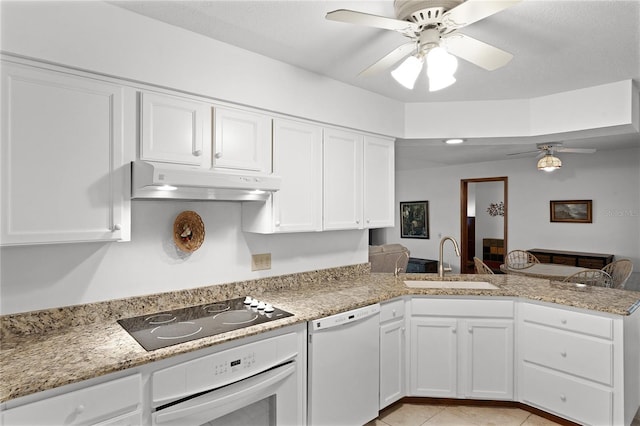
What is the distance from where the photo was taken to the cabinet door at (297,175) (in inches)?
96.3

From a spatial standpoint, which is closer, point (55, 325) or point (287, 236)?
point (55, 325)

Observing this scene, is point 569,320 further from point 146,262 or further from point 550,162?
point 146,262

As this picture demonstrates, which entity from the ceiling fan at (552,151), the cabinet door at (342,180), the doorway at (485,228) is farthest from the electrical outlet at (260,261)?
the doorway at (485,228)

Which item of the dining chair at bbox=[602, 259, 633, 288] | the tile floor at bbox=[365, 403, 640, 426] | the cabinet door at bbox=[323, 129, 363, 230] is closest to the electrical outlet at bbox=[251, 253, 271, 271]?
the cabinet door at bbox=[323, 129, 363, 230]

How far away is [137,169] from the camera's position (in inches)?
71.1

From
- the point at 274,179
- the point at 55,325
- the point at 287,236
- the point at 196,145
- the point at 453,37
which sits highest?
the point at 453,37

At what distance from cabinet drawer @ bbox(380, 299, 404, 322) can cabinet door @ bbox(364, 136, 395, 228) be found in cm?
69

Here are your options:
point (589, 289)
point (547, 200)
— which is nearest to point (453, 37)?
point (589, 289)

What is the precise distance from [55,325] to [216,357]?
85 centimetres

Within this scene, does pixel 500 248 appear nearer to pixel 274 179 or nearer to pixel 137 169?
pixel 274 179

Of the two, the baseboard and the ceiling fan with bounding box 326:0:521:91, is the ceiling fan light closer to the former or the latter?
the ceiling fan with bounding box 326:0:521:91

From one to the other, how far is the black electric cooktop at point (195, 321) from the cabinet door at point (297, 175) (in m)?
0.57

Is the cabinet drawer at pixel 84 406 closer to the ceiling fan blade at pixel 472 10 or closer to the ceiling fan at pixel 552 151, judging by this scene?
the ceiling fan blade at pixel 472 10

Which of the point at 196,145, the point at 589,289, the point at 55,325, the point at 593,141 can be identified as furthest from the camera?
the point at 593,141
